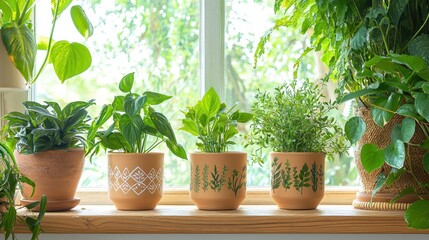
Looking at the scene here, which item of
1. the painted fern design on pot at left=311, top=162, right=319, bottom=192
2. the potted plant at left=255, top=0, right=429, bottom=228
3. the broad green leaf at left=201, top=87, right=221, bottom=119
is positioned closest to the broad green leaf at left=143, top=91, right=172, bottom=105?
the broad green leaf at left=201, top=87, right=221, bottom=119

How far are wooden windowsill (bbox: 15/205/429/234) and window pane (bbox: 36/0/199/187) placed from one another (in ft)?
1.17

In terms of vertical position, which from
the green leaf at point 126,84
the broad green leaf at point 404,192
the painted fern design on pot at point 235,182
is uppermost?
the green leaf at point 126,84

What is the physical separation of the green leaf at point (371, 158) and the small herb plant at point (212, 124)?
14.3 inches

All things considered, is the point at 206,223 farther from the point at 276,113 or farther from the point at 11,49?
the point at 11,49

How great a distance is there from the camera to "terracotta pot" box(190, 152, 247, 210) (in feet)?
6.11

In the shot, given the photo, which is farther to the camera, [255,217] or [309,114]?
[309,114]

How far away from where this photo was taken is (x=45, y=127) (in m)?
1.87

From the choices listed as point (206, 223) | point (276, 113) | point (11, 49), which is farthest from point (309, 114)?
point (11, 49)

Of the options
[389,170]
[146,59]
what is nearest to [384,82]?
[389,170]

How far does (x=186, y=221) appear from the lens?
1.75 metres

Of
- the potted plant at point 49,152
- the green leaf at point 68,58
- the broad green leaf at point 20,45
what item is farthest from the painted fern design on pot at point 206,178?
the broad green leaf at point 20,45

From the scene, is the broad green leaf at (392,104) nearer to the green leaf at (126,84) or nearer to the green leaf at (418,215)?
the green leaf at (418,215)

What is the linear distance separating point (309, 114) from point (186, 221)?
0.43 metres

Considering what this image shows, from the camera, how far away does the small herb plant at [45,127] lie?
1.84 metres
